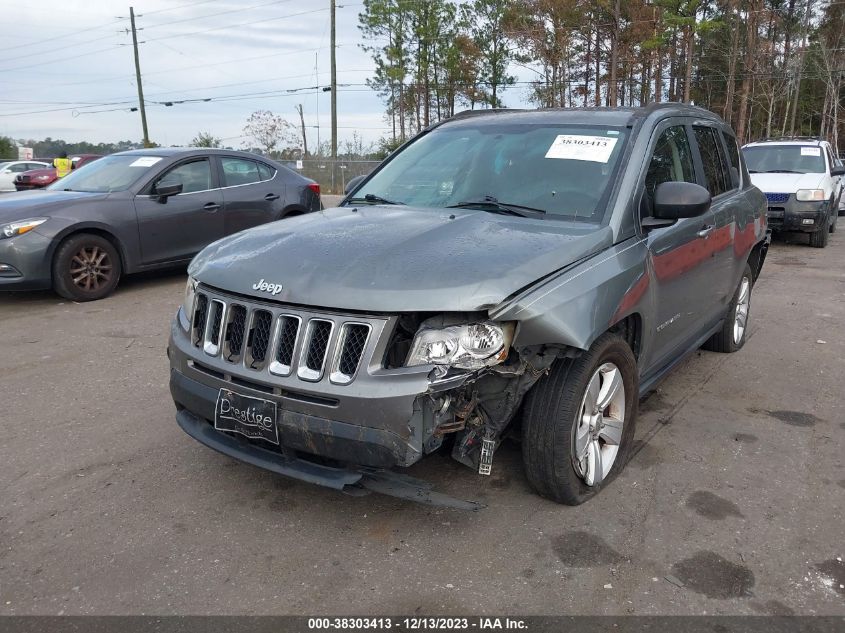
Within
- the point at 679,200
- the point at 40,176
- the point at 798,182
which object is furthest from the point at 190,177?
the point at 40,176

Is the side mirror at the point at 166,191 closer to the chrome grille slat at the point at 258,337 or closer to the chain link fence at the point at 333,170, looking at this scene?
the chrome grille slat at the point at 258,337

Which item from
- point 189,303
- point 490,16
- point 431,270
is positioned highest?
point 490,16

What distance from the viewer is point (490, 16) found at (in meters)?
43.0

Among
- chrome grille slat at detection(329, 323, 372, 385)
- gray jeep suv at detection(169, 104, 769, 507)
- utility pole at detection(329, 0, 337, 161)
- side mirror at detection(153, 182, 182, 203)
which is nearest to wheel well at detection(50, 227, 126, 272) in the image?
side mirror at detection(153, 182, 182, 203)

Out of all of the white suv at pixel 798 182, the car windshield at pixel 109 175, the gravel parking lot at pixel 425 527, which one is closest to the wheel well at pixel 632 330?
the gravel parking lot at pixel 425 527

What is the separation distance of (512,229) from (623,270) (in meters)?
0.54

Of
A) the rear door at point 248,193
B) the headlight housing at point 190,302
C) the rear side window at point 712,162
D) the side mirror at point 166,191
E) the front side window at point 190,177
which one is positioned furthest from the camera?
the rear door at point 248,193

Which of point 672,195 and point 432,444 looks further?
point 672,195

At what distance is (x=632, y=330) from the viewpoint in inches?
135

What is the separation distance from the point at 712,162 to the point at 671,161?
3.04 feet

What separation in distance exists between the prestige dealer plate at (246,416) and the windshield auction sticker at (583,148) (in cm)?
206

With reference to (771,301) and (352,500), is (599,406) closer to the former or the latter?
(352,500)

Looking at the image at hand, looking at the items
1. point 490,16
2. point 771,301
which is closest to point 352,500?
point 771,301

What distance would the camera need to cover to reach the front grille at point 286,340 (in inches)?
102
